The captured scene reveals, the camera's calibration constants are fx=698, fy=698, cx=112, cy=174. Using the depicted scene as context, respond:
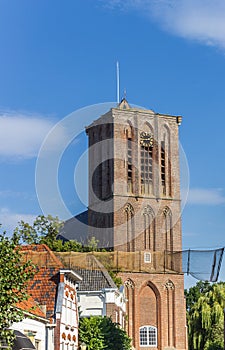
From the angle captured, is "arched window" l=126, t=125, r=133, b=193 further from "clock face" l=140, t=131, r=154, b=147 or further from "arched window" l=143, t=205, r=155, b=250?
"arched window" l=143, t=205, r=155, b=250

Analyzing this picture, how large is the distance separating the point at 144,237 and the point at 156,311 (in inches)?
322

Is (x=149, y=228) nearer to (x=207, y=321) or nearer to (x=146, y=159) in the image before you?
(x=146, y=159)

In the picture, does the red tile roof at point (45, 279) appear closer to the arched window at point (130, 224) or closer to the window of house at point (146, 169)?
the arched window at point (130, 224)

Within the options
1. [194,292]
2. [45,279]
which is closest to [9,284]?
[45,279]

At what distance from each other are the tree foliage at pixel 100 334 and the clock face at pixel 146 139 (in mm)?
40251

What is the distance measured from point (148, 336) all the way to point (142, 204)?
14315mm

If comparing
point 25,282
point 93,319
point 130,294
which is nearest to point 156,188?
point 130,294

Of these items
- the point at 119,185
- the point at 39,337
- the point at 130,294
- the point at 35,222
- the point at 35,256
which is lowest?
the point at 39,337

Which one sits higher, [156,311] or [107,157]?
[107,157]

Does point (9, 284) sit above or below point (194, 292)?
below

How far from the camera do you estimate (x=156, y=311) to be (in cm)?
7431

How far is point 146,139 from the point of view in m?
80.2

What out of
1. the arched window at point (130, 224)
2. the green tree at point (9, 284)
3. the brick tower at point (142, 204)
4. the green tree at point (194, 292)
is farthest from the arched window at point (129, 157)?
the green tree at point (9, 284)

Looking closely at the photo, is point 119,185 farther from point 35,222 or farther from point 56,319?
point 56,319
